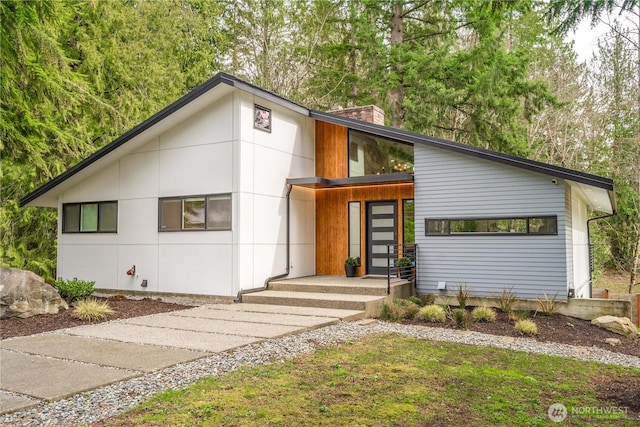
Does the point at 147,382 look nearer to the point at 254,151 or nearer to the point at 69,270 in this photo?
the point at 254,151

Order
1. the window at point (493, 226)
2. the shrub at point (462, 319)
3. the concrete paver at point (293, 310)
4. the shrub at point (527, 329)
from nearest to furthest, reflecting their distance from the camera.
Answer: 1. the shrub at point (527, 329)
2. the shrub at point (462, 319)
3. the concrete paver at point (293, 310)
4. the window at point (493, 226)

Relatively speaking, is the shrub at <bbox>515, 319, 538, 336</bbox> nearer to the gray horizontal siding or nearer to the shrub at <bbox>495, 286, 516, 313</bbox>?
the shrub at <bbox>495, 286, 516, 313</bbox>

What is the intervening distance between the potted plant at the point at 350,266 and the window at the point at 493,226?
6.77 feet

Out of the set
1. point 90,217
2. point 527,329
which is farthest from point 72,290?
point 527,329

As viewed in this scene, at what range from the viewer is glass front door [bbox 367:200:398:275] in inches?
461

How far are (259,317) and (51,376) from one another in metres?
3.82

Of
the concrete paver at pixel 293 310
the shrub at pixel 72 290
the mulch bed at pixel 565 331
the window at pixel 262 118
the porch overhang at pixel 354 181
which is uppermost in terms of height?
the window at pixel 262 118

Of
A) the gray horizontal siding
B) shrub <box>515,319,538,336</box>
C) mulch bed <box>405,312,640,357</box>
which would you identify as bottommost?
mulch bed <box>405,312,640,357</box>

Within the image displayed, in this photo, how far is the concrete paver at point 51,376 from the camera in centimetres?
Answer: 430

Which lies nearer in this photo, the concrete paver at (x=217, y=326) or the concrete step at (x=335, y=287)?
the concrete paver at (x=217, y=326)

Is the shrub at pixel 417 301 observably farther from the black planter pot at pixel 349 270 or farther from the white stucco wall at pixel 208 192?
the white stucco wall at pixel 208 192

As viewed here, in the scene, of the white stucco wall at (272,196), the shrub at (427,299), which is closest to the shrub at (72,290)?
the white stucco wall at (272,196)

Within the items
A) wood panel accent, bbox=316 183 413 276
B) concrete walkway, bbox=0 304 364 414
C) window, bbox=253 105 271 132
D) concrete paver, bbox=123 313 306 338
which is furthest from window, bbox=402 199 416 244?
concrete paver, bbox=123 313 306 338

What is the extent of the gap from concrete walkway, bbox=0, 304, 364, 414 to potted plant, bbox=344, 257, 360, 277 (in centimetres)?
289
